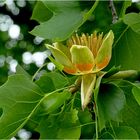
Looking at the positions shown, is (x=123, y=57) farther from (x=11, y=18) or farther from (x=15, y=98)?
(x=11, y=18)

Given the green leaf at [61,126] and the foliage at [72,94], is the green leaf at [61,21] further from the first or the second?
the green leaf at [61,126]

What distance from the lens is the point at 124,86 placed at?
1.41 metres

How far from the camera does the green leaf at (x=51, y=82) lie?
1386 millimetres

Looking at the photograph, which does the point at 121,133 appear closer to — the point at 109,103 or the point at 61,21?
the point at 109,103

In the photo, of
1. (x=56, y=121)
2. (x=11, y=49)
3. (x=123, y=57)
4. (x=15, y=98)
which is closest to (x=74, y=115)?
(x=56, y=121)

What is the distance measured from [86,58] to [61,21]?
0.23 meters

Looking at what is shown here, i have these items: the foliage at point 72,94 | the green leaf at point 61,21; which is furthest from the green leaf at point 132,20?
the green leaf at point 61,21

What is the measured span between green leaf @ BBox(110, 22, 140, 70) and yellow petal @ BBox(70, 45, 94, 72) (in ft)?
0.78

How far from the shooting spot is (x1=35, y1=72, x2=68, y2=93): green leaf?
1.39 meters

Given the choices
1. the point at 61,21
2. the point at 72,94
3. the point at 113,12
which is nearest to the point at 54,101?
the point at 72,94

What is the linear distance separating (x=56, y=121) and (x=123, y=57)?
0.31 meters

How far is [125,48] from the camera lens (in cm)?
154

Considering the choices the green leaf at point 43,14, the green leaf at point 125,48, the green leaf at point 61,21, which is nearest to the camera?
the green leaf at point 61,21

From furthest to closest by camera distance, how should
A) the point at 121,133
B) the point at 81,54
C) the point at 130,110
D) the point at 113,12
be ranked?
the point at 113,12, the point at 130,110, the point at 121,133, the point at 81,54
